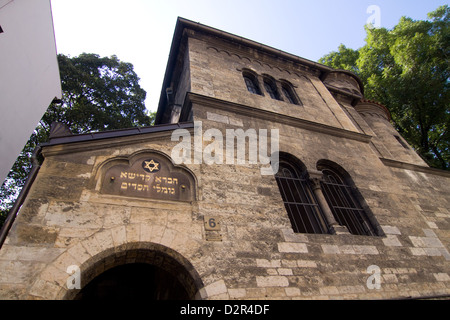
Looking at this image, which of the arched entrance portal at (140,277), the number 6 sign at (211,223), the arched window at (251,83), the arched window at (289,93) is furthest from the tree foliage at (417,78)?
the arched entrance portal at (140,277)

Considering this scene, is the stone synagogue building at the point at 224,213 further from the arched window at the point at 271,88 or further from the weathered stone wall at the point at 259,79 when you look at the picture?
the arched window at the point at 271,88

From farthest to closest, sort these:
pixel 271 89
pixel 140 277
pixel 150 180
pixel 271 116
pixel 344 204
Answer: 1. pixel 271 89
2. pixel 271 116
3. pixel 140 277
4. pixel 344 204
5. pixel 150 180

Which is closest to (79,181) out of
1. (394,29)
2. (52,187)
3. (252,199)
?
(52,187)

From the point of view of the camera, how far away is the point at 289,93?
8.96 meters

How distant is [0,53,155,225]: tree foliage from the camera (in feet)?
34.4

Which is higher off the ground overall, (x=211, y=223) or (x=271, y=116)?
(x=271, y=116)

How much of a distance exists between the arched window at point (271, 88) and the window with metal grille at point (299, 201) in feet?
10.6

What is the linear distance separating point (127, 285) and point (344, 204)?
5.62 metres

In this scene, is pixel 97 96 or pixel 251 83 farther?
pixel 97 96

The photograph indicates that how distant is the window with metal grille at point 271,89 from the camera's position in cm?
840

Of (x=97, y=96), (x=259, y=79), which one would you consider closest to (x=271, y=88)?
(x=259, y=79)

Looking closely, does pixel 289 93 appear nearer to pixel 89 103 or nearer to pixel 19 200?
pixel 19 200

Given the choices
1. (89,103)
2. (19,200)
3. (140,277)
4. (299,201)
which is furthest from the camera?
(89,103)

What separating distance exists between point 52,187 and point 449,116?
17547 mm
